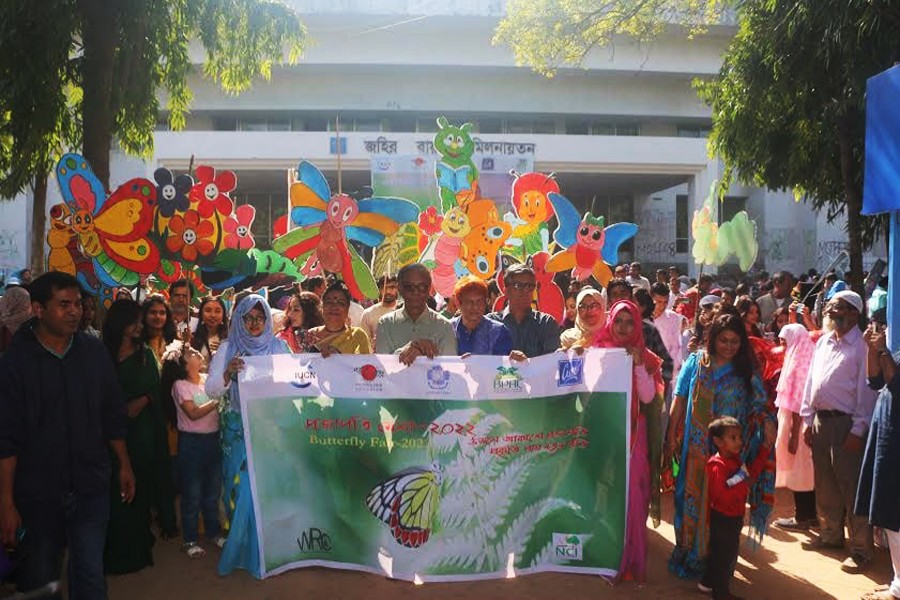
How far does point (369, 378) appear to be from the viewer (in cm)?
445

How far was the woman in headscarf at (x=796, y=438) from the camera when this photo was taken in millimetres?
5695

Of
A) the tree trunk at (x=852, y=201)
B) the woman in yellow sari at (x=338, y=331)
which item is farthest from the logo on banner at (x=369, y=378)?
the tree trunk at (x=852, y=201)

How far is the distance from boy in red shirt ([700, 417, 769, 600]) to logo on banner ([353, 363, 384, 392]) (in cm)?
189

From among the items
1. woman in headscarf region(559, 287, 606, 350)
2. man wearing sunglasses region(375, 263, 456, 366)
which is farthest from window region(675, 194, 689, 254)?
man wearing sunglasses region(375, 263, 456, 366)

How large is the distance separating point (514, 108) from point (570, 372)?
78.9 feet

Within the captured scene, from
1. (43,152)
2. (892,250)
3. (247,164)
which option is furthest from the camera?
(247,164)

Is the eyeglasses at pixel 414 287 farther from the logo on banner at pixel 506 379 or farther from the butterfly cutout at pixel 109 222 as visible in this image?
the butterfly cutout at pixel 109 222

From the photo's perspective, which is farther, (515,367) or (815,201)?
(815,201)

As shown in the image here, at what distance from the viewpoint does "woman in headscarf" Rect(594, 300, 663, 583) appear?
4496 mm

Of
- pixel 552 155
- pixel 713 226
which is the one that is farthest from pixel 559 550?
pixel 552 155

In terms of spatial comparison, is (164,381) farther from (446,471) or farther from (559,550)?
(559,550)

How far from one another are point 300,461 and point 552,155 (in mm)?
20063

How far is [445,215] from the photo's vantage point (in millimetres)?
7715

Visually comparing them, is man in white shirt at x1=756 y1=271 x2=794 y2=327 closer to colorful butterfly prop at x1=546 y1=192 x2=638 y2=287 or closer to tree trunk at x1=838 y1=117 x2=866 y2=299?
tree trunk at x1=838 y1=117 x2=866 y2=299
